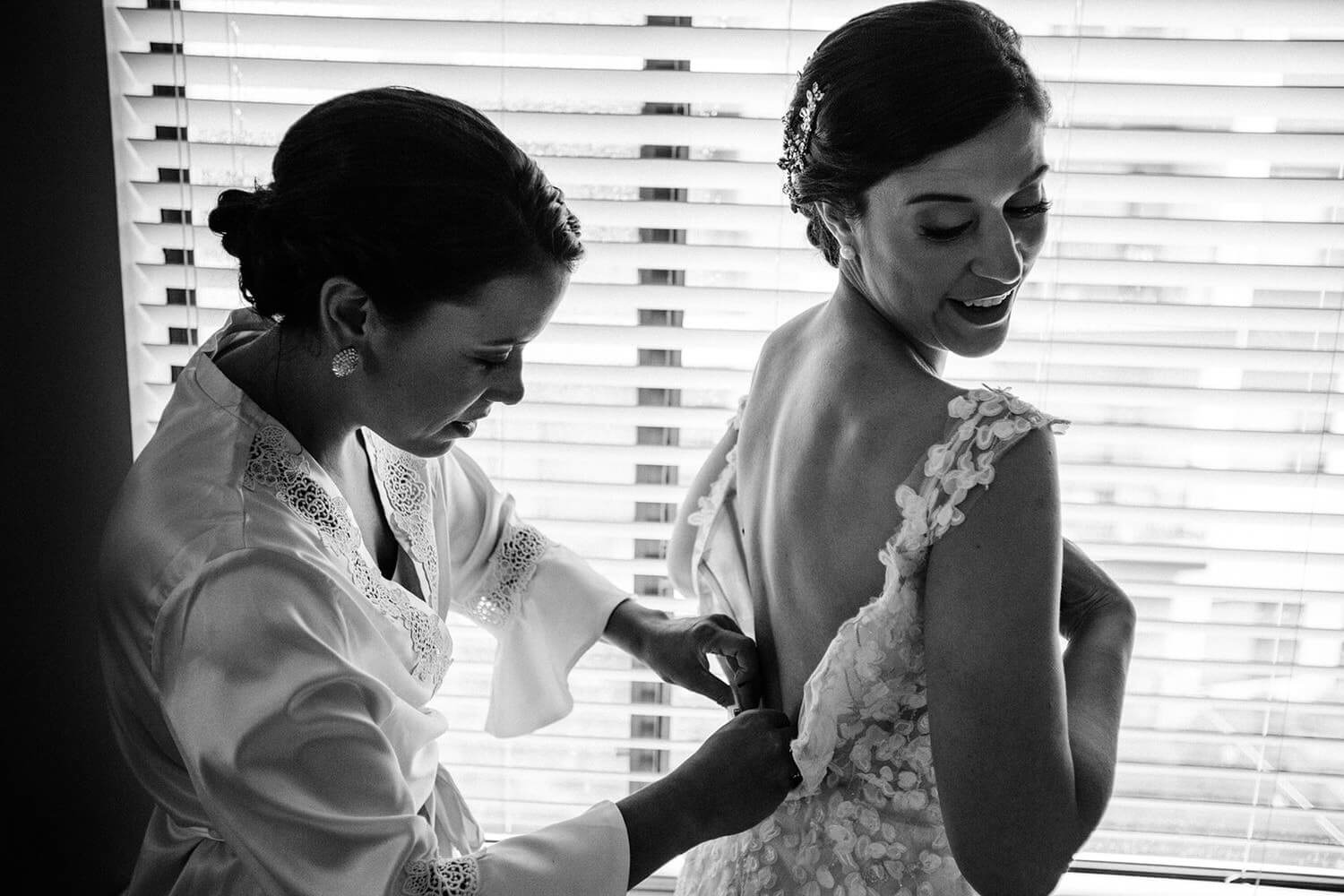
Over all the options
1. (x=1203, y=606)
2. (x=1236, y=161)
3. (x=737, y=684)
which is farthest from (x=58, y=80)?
(x=1203, y=606)

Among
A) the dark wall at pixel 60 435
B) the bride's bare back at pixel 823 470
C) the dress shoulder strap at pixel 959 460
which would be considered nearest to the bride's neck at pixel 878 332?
the bride's bare back at pixel 823 470

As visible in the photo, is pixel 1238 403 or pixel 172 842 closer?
pixel 172 842

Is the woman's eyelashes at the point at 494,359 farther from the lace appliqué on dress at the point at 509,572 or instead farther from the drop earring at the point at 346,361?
the lace appliqué on dress at the point at 509,572

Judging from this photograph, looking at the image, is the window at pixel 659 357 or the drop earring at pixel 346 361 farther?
the window at pixel 659 357

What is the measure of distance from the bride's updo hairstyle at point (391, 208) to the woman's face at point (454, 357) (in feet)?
0.06

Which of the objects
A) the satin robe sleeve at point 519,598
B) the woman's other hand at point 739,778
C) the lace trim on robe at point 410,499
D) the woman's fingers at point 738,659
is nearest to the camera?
the woman's other hand at point 739,778

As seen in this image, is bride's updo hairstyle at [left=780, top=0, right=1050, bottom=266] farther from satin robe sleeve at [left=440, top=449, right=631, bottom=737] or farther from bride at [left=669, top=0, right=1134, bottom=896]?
satin robe sleeve at [left=440, top=449, right=631, bottom=737]

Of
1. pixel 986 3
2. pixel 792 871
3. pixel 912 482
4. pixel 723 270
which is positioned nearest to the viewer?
pixel 912 482

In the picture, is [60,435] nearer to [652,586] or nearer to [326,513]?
[326,513]

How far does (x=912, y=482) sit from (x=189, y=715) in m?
0.63

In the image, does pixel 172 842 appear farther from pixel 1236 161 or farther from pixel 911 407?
pixel 1236 161

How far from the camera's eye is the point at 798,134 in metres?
0.97

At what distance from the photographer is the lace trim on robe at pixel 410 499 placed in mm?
1227

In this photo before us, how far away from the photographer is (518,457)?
62.0 inches
